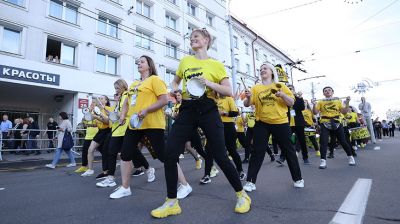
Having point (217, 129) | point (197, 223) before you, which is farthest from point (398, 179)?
point (197, 223)

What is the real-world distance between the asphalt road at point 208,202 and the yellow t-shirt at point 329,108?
180cm

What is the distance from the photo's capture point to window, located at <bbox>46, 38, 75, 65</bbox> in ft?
53.1

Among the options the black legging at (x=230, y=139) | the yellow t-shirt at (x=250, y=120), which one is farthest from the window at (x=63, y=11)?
the black legging at (x=230, y=139)

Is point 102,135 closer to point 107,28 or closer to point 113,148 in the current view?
point 113,148

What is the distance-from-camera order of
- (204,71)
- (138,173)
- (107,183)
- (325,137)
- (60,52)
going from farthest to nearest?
(60,52)
(325,137)
(138,173)
(107,183)
(204,71)

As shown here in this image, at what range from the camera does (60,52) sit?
53.6 ft

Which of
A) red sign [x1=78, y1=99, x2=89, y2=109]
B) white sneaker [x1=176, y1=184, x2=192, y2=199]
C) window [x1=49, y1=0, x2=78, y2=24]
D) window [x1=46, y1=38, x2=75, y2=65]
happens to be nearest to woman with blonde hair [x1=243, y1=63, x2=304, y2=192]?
white sneaker [x1=176, y1=184, x2=192, y2=199]

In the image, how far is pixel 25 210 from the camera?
3.39 m

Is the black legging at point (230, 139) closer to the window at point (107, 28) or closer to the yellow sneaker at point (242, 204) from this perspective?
the yellow sneaker at point (242, 204)

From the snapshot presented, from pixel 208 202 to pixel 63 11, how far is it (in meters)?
16.6

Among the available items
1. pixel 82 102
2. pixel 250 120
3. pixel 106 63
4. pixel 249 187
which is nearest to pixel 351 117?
pixel 250 120

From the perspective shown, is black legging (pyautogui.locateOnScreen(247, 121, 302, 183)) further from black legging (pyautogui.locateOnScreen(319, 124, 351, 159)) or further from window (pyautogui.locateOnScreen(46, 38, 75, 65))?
window (pyautogui.locateOnScreen(46, 38, 75, 65))

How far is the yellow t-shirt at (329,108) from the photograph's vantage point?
22.2 feet

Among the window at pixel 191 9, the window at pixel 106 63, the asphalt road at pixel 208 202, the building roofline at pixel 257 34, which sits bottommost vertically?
the asphalt road at pixel 208 202
